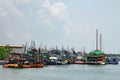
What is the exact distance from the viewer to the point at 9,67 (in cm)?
11375

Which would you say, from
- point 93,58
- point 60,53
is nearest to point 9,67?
point 93,58

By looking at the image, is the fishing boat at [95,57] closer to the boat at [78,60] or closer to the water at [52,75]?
the boat at [78,60]

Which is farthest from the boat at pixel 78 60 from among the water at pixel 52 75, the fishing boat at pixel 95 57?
the water at pixel 52 75

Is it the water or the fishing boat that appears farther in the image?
the fishing boat

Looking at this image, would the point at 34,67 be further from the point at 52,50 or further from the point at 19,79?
the point at 52,50

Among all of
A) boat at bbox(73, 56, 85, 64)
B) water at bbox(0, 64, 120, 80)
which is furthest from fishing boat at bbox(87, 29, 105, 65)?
water at bbox(0, 64, 120, 80)

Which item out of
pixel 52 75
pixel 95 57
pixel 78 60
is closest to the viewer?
pixel 52 75

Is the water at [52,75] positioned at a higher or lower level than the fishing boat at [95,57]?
lower

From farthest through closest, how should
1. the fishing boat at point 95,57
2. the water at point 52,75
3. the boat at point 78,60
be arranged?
the boat at point 78,60
the fishing boat at point 95,57
the water at point 52,75

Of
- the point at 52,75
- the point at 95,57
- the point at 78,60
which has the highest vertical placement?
the point at 95,57

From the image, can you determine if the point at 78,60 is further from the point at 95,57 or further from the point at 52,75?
the point at 52,75

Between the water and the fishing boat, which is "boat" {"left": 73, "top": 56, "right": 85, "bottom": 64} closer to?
the fishing boat

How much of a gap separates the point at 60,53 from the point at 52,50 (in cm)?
744

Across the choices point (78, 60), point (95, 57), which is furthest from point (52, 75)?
point (78, 60)
